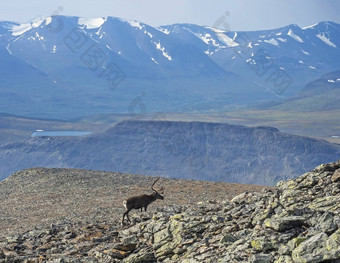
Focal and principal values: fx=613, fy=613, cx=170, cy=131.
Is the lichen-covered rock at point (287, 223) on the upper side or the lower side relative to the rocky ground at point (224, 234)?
upper

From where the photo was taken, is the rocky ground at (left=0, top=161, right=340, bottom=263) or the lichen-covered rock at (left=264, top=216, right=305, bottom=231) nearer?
the rocky ground at (left=0, top=161, right=340, bottom=263)

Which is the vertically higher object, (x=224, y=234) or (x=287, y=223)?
(x=287, y=223)

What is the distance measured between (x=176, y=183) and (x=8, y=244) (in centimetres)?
1829

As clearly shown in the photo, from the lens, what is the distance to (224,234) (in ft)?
48.5

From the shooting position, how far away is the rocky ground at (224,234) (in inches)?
502

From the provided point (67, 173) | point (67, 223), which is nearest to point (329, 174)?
point (67, 223)

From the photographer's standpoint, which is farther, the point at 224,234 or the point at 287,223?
the point at 224,234

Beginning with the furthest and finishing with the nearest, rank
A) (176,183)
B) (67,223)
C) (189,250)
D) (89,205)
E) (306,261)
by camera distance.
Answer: (176,183), (89,205), (67,223), (189,250), (306,261)

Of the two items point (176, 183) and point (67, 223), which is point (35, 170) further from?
point (67, 223)

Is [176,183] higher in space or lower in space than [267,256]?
lower

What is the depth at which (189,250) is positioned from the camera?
14492mm

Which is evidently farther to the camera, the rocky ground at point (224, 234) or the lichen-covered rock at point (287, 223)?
the lichen-covered rock at point (287, 223)

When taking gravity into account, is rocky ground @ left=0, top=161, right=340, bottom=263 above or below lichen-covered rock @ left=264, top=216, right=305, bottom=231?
below

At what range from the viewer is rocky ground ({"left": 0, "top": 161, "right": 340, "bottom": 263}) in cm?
1276
